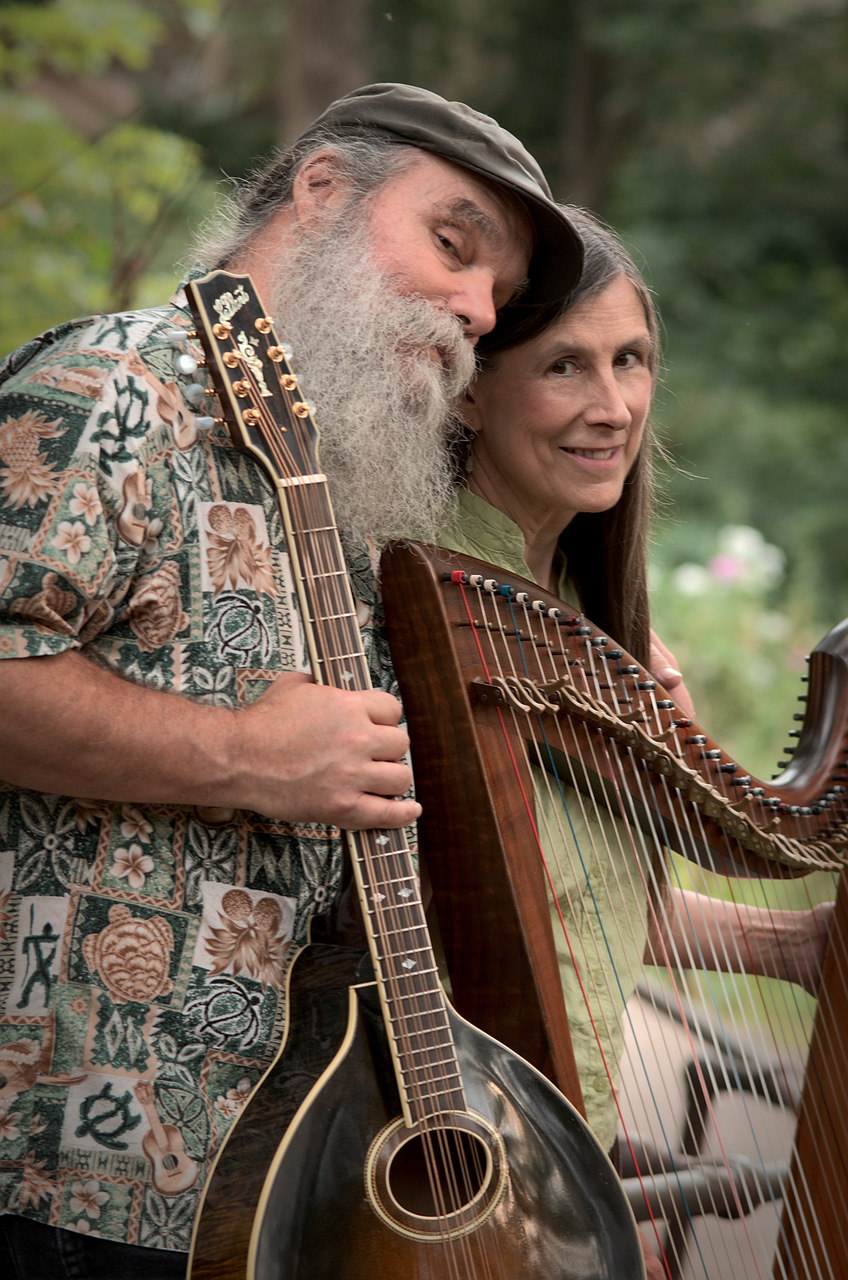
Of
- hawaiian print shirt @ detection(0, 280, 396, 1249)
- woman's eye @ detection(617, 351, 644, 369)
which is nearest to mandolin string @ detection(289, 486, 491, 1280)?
hawaiian print shirt @ detection(0, 280, 396, 1249)

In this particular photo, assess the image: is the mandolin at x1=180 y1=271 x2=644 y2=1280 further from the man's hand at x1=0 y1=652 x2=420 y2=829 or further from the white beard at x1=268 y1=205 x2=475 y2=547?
the white beard at x1=268 y1=205 x2=475 y2=547

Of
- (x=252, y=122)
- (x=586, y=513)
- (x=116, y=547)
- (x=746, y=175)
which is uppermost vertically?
(x=252, y=122)

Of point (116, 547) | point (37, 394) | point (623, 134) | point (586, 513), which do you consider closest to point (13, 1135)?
point (116, 547)

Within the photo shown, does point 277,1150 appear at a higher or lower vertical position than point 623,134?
lower

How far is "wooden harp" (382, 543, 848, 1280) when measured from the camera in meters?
1.56

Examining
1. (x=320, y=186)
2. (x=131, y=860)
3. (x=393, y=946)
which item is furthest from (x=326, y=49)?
(x=393, y=946)

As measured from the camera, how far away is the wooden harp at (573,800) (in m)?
1.56

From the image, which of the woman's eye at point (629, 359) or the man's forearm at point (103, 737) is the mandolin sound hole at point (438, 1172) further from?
the woman's eye at point (629, 359)

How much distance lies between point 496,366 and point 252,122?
8.86 meters

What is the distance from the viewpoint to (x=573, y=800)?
179 centimetres

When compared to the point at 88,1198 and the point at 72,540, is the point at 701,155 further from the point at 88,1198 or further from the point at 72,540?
the point at 88,1198

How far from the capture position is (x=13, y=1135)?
1.42 m

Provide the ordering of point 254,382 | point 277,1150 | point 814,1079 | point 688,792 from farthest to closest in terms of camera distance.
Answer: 1. point 814,1079
2. point 688,792
3. point 254,382
4. point 277,1150

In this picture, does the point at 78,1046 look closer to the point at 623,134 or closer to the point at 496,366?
the point at 496,366
